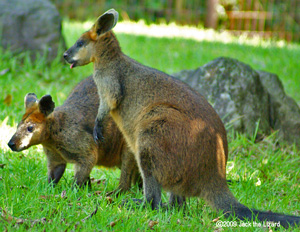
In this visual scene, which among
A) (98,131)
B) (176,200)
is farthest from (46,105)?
(176,200)

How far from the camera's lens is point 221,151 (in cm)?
378

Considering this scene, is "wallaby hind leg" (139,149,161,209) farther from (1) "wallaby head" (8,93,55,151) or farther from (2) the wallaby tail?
(1) "wallaby head" (8,93,55,151)

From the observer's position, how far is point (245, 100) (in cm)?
616

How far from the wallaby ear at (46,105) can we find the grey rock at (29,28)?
3802mm

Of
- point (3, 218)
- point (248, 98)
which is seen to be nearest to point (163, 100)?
point (3, 218)

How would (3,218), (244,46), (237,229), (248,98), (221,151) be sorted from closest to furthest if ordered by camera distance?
1. (3,218)
2. (237,229)
3. (221,151)
4. (248,98)
5. (244,46)

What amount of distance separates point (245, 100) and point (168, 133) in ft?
9.33

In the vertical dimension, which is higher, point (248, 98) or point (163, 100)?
point (163, 100)

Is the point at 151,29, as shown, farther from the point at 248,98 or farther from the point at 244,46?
the point at 248,98

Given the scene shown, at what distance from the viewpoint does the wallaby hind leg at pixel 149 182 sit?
366 centimetres

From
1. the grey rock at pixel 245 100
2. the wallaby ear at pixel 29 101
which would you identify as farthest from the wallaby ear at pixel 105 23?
the grey rock at pixel 245 100

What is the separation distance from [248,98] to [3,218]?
13.3 ft

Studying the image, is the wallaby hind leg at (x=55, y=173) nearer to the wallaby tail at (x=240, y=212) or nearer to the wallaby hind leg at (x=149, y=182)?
the wallaby hind leg at (x=149, y=182)

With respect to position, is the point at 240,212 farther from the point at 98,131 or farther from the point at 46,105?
the point at 46,105
